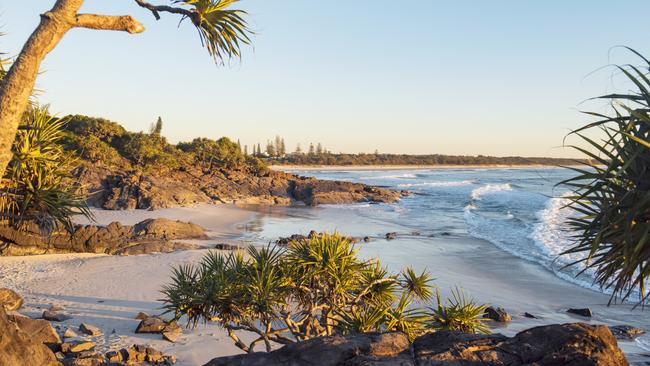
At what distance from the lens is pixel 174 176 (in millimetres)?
36219

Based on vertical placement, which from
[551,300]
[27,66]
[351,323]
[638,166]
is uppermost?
[27,66]

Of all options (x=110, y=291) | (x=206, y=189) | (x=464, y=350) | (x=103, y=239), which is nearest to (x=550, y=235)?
(x=103, y=239)

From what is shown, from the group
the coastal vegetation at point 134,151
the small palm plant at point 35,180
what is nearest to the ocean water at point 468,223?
the coastal vegetation at point 134,151

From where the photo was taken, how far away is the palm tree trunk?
394 centimetres

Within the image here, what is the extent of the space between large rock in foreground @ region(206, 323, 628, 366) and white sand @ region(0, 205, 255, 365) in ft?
14.2

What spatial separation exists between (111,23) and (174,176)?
3289 cm

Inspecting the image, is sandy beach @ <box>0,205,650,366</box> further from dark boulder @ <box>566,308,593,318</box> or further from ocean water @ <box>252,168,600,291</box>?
ocean water @ <box>252,168,600,291</box>

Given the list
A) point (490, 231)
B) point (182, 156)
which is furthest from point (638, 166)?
point (182, 156)

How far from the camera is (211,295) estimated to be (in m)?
5.37

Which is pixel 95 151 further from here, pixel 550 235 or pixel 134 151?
pixel 550 235

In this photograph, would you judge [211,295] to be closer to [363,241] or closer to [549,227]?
[363,241]

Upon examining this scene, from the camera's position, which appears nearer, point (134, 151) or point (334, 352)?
point (334, 352)

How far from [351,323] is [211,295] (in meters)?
1.54

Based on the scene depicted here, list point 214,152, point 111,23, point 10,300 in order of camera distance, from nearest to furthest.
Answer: point 111,23
point 10,300
point 214,152
